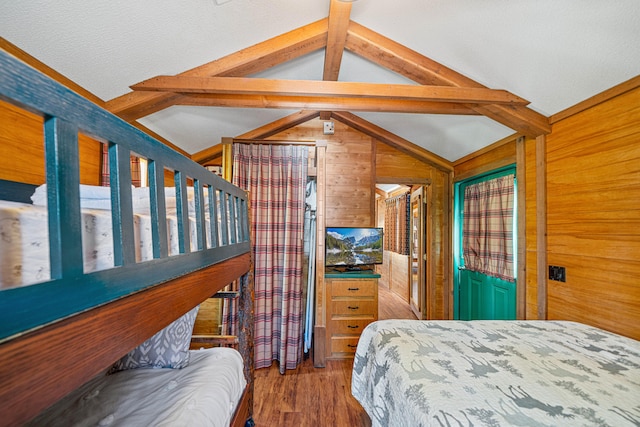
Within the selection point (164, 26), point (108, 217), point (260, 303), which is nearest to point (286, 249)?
point (260, 303)

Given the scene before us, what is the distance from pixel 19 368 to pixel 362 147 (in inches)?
132

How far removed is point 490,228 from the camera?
272cm

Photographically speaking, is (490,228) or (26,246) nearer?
(26,246)

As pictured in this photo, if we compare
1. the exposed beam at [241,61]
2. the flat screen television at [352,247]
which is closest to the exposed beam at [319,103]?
the exposed beam at [241,61]

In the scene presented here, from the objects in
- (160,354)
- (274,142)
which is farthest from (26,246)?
(274,142)

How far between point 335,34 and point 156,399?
86.4 inches

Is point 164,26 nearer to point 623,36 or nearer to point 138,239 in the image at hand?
point 138,239

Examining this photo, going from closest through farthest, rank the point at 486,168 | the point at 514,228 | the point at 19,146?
the point at 19,146 < the point at 514,228 < the point at 486,168

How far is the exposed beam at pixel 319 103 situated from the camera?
6.86ft

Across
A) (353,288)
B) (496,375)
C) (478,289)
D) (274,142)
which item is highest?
(274,142)

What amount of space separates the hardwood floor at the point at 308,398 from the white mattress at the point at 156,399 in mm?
712

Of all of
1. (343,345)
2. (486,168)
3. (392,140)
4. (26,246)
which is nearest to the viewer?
(26,246)

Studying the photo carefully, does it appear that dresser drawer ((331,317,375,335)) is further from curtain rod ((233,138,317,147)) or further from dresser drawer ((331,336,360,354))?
curtain rod ((233,138,317,147))

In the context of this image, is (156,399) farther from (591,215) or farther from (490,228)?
(490,228)
